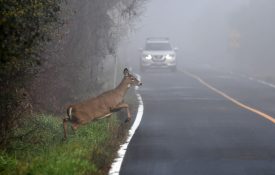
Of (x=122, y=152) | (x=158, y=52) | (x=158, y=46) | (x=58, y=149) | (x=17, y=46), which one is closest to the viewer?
(x=17, y=46)

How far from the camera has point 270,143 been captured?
14.1 metres

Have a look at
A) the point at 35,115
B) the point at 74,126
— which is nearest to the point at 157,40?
the point at 35,115

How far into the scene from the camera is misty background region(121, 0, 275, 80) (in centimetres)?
5597

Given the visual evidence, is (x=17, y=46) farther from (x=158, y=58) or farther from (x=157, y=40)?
(x=157, y=40)

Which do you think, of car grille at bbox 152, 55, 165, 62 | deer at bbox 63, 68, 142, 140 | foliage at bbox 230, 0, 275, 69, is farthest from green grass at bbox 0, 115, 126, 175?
foliage at bbox 230, 0, 275, 69

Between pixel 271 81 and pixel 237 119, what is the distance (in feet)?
61.5

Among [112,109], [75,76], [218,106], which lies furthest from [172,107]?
[112,109]

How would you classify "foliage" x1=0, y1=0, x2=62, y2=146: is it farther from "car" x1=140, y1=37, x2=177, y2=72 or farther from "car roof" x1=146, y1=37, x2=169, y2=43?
"car roof" x1=146, y1=37, x2=169, y2=43

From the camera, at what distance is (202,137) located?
15.2 m

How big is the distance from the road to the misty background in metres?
8.63

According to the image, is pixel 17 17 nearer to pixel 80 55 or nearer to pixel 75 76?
pixel 75 76

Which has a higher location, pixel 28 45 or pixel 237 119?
pixel 28 45

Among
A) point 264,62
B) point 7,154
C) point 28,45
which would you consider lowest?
point 264,62

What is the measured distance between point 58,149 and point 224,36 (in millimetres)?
74332
